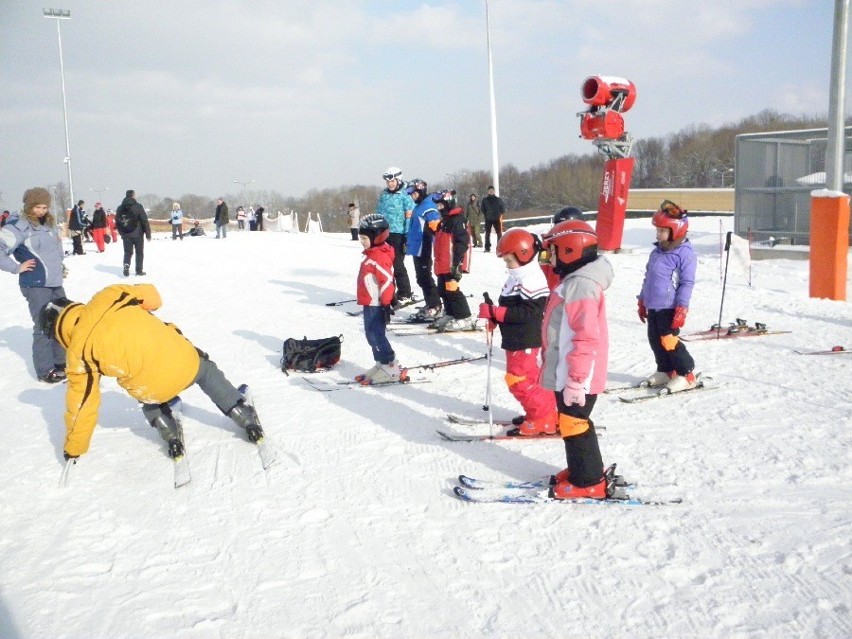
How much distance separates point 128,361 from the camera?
4.72m

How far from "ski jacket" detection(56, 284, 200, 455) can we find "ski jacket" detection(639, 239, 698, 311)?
406cm

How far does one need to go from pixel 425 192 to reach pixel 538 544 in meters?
6.83

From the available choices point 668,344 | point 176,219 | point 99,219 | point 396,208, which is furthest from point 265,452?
point 176,219

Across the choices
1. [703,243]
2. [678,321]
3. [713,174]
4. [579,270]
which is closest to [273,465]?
Answer: [579,270]

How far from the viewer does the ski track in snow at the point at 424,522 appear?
10.4 feet

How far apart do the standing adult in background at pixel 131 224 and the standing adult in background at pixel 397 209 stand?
262 inches

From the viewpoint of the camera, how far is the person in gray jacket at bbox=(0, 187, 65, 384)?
725cm

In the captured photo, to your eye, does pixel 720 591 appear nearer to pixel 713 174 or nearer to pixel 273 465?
pixel 273 465

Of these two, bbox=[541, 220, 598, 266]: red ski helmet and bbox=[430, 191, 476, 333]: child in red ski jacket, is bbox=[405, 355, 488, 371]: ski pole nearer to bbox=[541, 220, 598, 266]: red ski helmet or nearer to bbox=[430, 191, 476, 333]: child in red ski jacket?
bbox=[430, 191, 476, 333]: child in red ski jacket

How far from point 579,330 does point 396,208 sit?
7155 mm

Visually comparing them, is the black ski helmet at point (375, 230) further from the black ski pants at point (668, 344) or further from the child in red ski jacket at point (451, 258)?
the black ski pants at point (668, 344)

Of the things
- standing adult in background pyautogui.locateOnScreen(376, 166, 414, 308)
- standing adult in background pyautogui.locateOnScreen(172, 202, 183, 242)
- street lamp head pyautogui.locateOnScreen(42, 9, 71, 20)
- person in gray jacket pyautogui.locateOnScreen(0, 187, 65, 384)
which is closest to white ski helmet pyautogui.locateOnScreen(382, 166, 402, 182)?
standing adult in background pyautogui.locateOnScreen(376, 166, 414, 308)

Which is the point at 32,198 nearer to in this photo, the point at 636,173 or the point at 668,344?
the point at 668,344

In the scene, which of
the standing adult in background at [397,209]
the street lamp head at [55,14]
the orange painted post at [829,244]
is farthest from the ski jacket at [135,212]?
→ the street lamp head at [55,14]
